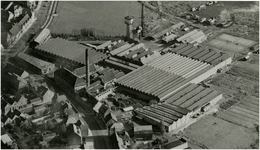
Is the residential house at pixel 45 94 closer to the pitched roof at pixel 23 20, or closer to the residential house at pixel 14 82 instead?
the residential house at pixel 14 82

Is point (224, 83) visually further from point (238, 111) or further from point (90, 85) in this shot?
point (90, 85)

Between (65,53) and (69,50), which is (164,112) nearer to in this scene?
(65,53)

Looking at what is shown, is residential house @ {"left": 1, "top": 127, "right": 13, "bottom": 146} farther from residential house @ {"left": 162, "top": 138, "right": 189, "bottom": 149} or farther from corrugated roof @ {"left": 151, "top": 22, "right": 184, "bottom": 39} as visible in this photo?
corrugated roof @ {"left": 151, "top": 22, "right": 184, "bottom": 39}

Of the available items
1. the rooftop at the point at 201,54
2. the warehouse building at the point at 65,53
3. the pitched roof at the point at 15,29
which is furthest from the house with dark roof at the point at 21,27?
the rooftop at the point at 201,54

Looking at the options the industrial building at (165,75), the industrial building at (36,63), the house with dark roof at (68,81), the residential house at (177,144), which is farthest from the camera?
the industrial building at (36,63)

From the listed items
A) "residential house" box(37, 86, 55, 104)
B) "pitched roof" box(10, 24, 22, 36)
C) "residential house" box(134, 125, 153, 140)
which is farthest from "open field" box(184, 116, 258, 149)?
"pitched roof" box(10, 24, 22, 36)
